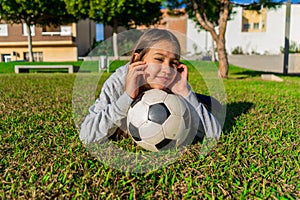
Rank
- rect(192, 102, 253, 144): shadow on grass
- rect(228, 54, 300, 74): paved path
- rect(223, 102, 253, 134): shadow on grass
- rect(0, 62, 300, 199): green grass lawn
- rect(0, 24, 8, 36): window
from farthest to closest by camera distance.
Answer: rect(0, 24, 8, 36): window < rect(228, 54, 300, 74): paved path < rect(223, 102, 253, 134): shadow on grass < rect(192, 102, 253, 144): shadow on grass < rect(0, 62, 300, 199): green grass lawn

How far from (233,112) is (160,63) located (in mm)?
1944

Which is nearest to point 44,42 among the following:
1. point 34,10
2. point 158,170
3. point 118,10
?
point 34,10

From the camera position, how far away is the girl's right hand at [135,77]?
2.33 meters

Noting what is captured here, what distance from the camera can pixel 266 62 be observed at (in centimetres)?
2183

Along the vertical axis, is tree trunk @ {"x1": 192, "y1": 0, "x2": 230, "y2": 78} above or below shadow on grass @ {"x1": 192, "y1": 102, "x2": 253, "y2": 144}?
above

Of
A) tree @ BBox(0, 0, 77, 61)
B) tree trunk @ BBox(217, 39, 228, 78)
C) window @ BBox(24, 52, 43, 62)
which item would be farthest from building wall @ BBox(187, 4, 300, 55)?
tree trunk @ BBox(217, 39, 228, 78)

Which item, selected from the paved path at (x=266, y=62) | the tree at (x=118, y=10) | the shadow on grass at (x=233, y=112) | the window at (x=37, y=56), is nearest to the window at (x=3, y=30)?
the window at (x=37, y=56)

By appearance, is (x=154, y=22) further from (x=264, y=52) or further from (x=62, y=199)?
(x=62, y=199)

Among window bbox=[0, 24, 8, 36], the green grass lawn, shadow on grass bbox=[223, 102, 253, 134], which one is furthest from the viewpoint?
window bbox=[0, 24, 8, 36]

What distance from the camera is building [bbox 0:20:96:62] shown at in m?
25.8

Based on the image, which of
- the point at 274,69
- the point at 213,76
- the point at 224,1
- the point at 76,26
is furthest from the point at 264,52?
the point at 213,76

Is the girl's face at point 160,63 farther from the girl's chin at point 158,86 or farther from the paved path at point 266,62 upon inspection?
the paved path at point 266,62

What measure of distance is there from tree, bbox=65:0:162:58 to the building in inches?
272

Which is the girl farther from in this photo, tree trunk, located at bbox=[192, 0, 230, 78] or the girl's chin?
tree trunk, located at bbox=[192, 0, 230, 78]
